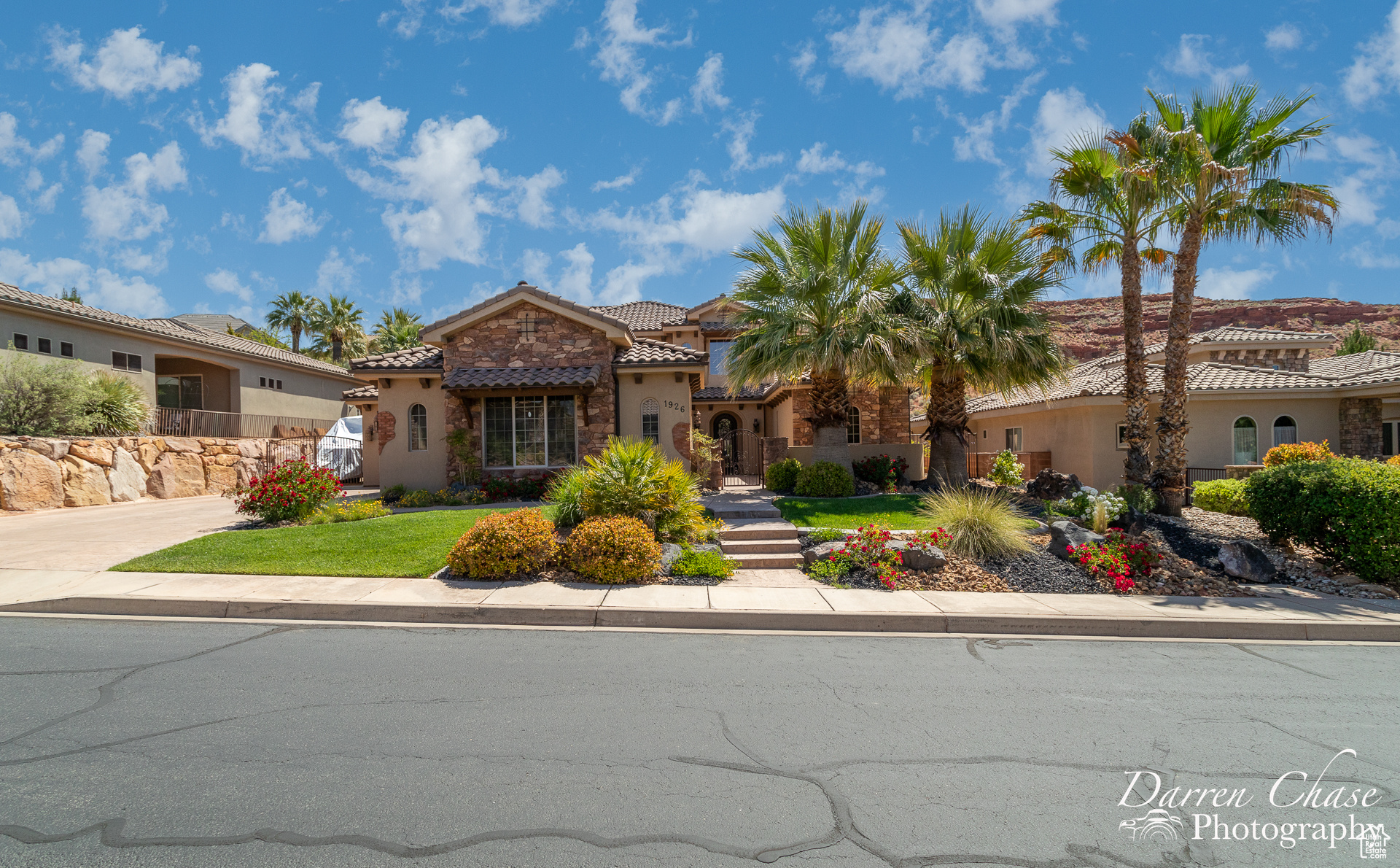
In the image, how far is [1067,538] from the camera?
9.51m

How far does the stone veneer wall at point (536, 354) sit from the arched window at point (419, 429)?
713mm

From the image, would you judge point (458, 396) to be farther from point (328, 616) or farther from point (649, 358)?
point (328, 616)

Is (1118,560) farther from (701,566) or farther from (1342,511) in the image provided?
(701,566)

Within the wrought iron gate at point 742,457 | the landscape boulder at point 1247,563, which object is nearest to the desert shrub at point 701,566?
the landscape boulder at point 1247,563

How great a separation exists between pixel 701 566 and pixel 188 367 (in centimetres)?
2658

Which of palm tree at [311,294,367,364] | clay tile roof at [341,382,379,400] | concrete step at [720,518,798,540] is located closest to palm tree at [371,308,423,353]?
palm tree at [311,294,367,364]

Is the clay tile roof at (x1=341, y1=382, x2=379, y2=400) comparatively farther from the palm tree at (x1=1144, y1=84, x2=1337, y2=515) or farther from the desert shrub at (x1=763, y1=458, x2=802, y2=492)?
the palm tree at (x1=1144, y1=84, x2=1337, y2=515)

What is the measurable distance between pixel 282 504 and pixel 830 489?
11.6 metres

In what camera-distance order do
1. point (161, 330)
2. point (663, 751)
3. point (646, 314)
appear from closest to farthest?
point (663, 751)
point (161, 330)
point (646, 314)

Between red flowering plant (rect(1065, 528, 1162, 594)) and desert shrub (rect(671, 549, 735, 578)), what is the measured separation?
4.95 m

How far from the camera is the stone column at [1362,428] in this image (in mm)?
18203

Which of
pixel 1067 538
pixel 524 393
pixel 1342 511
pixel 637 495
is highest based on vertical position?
pixel 524 393

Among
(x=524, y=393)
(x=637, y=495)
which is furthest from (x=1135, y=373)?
(x=524, y=393)

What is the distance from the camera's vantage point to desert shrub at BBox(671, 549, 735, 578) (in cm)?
895
